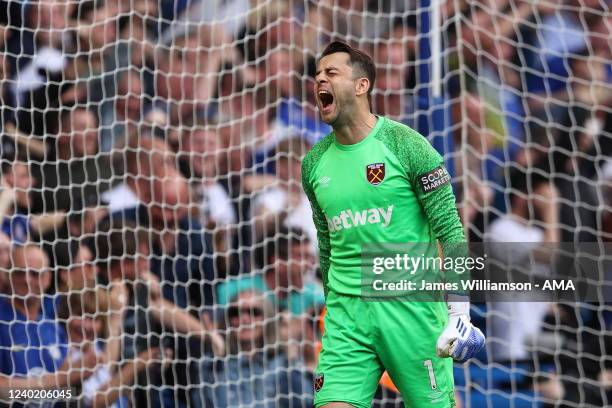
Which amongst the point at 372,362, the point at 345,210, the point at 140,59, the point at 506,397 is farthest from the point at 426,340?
the point at 140,59

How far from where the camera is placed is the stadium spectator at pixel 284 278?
5.35m

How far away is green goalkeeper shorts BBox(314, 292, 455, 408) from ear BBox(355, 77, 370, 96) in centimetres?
74

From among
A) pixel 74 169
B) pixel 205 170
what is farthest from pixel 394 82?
pixel 74 169

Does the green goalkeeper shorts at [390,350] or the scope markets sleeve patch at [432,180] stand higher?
the scope markets sleeve patch at [432,180]

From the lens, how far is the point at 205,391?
5.36 m

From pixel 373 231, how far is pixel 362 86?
534 mm

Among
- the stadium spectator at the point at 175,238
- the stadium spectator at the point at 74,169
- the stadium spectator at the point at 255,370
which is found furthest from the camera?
the stadium spectator at the point at 74,169

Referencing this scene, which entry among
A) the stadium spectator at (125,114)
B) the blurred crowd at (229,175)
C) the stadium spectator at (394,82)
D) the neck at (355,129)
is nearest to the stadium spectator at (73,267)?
the blurred crowd at (229,175)

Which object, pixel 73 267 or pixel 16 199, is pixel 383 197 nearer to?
pixel 73 267

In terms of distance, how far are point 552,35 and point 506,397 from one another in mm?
1908

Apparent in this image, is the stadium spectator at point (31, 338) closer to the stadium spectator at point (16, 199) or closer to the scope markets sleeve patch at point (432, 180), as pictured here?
the stadium spectator at point (16, 199)

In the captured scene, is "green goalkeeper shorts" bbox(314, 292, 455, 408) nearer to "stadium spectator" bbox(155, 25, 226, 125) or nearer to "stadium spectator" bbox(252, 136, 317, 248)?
"stadium spectator" bbox(252, 136, 317, 248)

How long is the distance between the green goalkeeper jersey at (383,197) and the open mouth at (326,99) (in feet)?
0.54

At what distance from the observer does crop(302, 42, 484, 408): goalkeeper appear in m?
3.50
